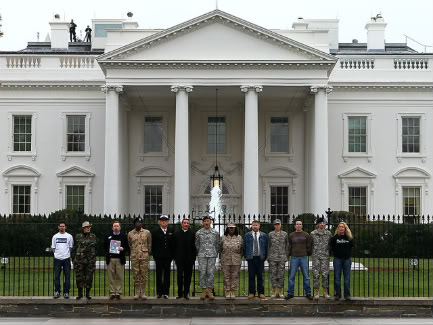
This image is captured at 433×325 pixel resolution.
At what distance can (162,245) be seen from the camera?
1844 cm

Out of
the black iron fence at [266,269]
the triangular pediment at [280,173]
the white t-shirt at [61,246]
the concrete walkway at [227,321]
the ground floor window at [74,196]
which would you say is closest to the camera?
the concrete walkway at [227,321]

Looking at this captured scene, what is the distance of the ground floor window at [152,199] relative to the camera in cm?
4438

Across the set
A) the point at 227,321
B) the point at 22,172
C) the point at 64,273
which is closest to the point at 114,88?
the point at 22,172

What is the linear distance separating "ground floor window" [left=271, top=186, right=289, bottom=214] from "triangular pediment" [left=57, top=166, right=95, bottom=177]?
9.73 metres

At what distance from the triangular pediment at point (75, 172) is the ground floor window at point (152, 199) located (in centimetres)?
311

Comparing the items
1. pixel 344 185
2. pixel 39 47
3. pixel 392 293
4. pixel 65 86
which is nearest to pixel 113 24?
pixel 39 47

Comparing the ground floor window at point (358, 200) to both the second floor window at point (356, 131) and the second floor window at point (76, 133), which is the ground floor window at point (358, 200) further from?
the second floor window at point (76, 133)

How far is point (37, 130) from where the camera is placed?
144 feet

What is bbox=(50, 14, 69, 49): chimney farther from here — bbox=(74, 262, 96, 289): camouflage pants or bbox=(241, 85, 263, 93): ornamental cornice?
bbox=(74, 262, 96, 289): camouflage pants

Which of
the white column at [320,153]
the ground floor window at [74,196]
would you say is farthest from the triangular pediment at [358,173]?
the ground floor window at [74,196]

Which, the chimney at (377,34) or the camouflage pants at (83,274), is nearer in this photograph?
the camouflage pants at (83,274)

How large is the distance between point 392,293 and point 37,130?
90.1ft

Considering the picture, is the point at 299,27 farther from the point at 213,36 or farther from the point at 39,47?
the point at 39,47

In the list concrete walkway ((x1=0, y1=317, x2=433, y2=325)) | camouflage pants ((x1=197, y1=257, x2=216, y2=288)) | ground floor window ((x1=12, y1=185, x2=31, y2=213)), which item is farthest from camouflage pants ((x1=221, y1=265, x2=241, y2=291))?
ground floor window ((x1=12, y1=185, x2=31, y2=213))
